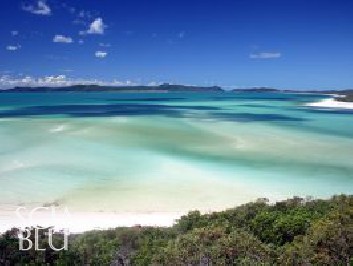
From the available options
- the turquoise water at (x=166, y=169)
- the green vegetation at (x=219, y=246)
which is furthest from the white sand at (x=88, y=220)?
the green vegetation at (x=219, y=246)

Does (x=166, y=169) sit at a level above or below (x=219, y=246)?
below

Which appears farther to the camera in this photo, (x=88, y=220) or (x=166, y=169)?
(x=166, y=169)

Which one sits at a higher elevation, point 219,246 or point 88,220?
point 219,246

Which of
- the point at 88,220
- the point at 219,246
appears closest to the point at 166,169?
the point at 88,220

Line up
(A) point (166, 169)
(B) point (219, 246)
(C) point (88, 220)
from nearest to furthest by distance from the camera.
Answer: (B) point (219, 246)
(C) point (88, 220)
(A) point (166, 169)

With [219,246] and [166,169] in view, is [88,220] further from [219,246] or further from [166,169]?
[219,246]

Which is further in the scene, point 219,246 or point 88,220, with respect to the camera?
point 88,220

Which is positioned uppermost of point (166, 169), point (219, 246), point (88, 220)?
point (219, 246)

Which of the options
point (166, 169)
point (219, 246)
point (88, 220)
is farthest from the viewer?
point (166, 169)

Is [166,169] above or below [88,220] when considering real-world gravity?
above

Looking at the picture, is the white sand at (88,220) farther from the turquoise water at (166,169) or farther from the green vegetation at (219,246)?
the green vegetation at (219,246)
